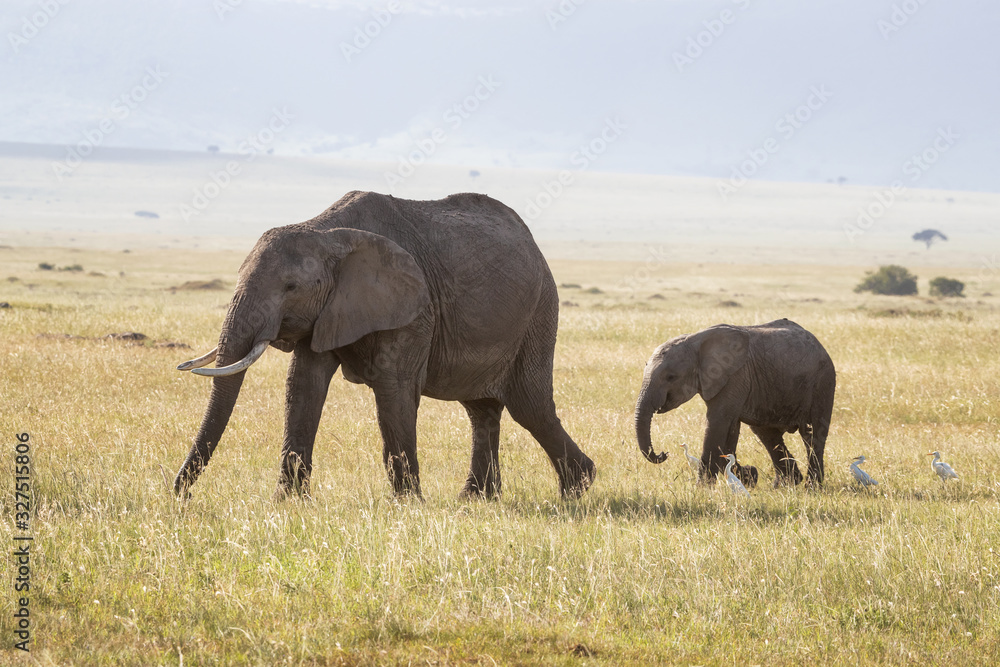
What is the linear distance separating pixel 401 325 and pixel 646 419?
3.50 meters

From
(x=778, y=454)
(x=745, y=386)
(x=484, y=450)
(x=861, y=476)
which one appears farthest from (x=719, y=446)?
(x=484, y=450)

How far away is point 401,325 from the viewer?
28.1 ft

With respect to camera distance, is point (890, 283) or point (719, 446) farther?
point (890, 283)

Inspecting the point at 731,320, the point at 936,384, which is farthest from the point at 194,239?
the point at 936,384

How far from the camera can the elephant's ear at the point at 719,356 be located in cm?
1142

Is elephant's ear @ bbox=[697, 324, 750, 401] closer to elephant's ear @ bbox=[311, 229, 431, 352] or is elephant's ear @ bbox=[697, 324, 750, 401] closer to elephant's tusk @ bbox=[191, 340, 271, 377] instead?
elephant's ear @ bbox=[311, 229, 431, 352]

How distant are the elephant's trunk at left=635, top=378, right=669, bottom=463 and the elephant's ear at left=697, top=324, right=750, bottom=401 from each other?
1.69 ft

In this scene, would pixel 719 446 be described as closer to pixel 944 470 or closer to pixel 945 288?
pixel 944 470

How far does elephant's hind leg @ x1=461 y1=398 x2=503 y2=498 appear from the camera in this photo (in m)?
10.2

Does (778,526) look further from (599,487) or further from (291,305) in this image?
(291,305)

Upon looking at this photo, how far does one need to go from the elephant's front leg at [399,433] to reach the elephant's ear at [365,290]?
567mm

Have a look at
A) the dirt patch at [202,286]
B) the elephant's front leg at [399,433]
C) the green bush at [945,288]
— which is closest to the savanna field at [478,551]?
the elephant's front leg at [399,433]

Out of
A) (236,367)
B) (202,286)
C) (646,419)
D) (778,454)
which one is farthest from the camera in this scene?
(202,286)

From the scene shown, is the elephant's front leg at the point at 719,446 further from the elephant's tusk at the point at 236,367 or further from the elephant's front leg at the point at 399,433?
the elephant's tusk at the point at 236,367
